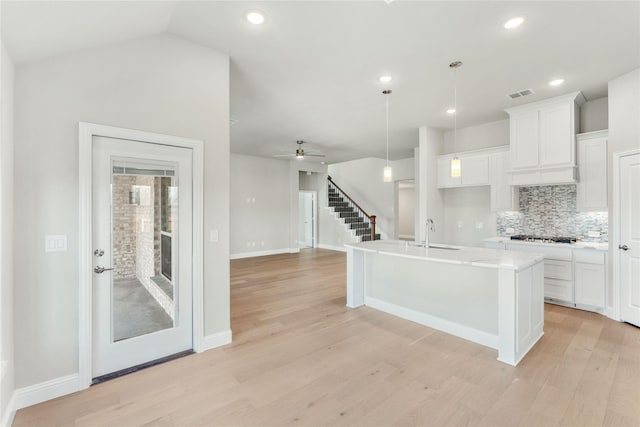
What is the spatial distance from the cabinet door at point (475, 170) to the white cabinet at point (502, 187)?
117 mm

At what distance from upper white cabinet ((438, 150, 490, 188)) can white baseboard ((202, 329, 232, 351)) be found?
4813 millimetres

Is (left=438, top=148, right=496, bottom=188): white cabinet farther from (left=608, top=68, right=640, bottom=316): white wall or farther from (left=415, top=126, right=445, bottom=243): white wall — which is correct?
(left=608, top=68, right=640, bottom=316): white wall

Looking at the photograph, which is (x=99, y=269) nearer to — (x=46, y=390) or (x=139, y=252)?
(x=139, y=252)

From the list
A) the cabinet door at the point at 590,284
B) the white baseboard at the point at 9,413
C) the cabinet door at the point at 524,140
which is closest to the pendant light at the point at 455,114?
the cabinet door at the point at 524,140

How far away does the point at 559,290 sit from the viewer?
4262 millimetres

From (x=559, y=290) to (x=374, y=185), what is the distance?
6.94 m

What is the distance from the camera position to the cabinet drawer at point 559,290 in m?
4.17

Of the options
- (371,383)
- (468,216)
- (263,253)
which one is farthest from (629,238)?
(263,253)

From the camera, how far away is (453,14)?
247 cm

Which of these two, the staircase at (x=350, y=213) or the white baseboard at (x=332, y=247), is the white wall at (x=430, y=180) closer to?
the staircase at (x=350, y=213)

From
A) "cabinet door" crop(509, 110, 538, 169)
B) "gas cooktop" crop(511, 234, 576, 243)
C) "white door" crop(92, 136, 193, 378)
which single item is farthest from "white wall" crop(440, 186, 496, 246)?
"white door" crop(92, 136, 193, 378)

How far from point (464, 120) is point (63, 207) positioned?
588 cm

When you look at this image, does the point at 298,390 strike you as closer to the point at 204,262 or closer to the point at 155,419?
the point at 155,419

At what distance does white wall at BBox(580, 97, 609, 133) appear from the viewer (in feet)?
13.9
